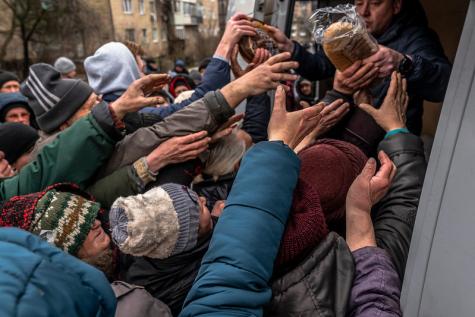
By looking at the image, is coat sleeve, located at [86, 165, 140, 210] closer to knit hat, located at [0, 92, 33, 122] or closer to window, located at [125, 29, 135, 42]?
knit hat, located at [0, 92, 33, 122]

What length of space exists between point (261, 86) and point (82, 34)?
17.2m

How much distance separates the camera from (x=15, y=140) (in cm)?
224

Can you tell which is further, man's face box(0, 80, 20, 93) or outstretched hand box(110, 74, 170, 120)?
man's face box(0, 80, 20, 93)

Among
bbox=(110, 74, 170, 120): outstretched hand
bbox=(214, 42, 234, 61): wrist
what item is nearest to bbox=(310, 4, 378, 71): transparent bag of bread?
bbox=(214, 42, 234, 61): wrist

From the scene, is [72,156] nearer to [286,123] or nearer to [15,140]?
[286,123]

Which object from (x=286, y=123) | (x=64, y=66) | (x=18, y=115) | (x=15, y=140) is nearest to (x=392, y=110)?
(x=286, y=123)

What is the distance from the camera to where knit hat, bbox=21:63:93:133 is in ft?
6.04

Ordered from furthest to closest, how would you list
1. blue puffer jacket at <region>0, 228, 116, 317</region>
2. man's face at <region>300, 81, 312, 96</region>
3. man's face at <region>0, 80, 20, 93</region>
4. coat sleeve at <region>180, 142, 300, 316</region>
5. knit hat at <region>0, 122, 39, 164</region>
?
1. man's face at <region>300, 81, 312, 96</region>
2. man's face at <region>0, 80, 20, 93</region>
3. knit hat at <region>0, 122, 39, 164</region>
4. coat sleeve at <region>180, 142, 300, 316</region>
5. blue puffer jacket at <region>0, 228, 116, 317</region>

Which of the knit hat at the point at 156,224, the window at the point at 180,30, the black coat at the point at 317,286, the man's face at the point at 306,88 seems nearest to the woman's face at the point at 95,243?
the knit hat at the point at 156,224

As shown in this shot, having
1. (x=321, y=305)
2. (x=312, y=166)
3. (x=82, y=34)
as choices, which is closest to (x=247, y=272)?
(x=321, y=305)

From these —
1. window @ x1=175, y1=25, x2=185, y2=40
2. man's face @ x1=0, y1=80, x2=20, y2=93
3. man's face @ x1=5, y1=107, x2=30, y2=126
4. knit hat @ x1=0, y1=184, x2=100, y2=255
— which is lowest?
window @ x1=175, y1=25, x2=185, y2=40

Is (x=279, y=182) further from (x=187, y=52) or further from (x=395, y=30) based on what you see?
(x=187, y=52)

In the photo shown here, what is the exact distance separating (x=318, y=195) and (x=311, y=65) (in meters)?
1.55

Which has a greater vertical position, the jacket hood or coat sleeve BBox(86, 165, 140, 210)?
the jacket hood
